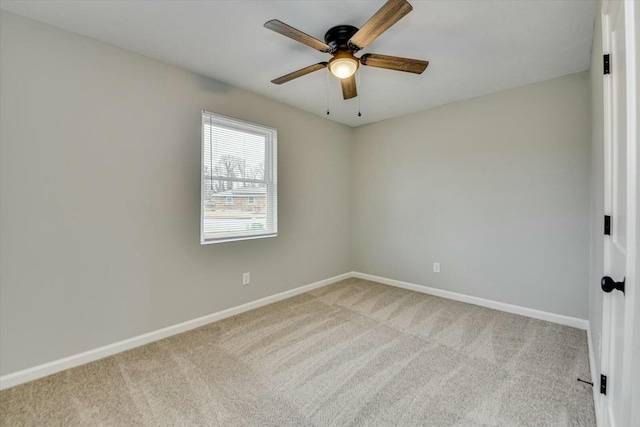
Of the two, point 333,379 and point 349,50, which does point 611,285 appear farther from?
point 349,50

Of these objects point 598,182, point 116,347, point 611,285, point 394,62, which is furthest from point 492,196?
point 116,347

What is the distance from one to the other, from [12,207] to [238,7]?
2029 millimetres

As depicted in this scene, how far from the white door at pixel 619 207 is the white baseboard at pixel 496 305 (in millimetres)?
1672

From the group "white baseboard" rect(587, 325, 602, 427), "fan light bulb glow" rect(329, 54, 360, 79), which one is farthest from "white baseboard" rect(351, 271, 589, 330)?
"fan light bulb glow" rect(329, 54, 360, 79)

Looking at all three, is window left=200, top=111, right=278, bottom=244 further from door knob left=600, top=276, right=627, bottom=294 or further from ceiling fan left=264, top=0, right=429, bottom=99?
door knob left=600, top=276, right=627, bottom=294

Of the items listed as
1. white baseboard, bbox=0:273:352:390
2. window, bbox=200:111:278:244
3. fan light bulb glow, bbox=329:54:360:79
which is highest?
fan light bulb glow, bbox=329:54:360:79

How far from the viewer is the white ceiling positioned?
184 cm

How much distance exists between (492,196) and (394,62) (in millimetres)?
2078

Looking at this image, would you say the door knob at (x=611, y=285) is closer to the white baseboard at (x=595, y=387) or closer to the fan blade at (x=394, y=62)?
the white baseboard at (x=595, y=387)

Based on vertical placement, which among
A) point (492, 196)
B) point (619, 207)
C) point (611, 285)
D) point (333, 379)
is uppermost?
point (492, 196)

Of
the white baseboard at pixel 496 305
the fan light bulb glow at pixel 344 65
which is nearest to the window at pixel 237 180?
the fan light bulb glow at pixel 344 65

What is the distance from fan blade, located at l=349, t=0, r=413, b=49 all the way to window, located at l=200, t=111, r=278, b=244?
5.53ft

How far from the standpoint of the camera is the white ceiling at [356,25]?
6.03 ft

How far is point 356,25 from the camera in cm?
202
